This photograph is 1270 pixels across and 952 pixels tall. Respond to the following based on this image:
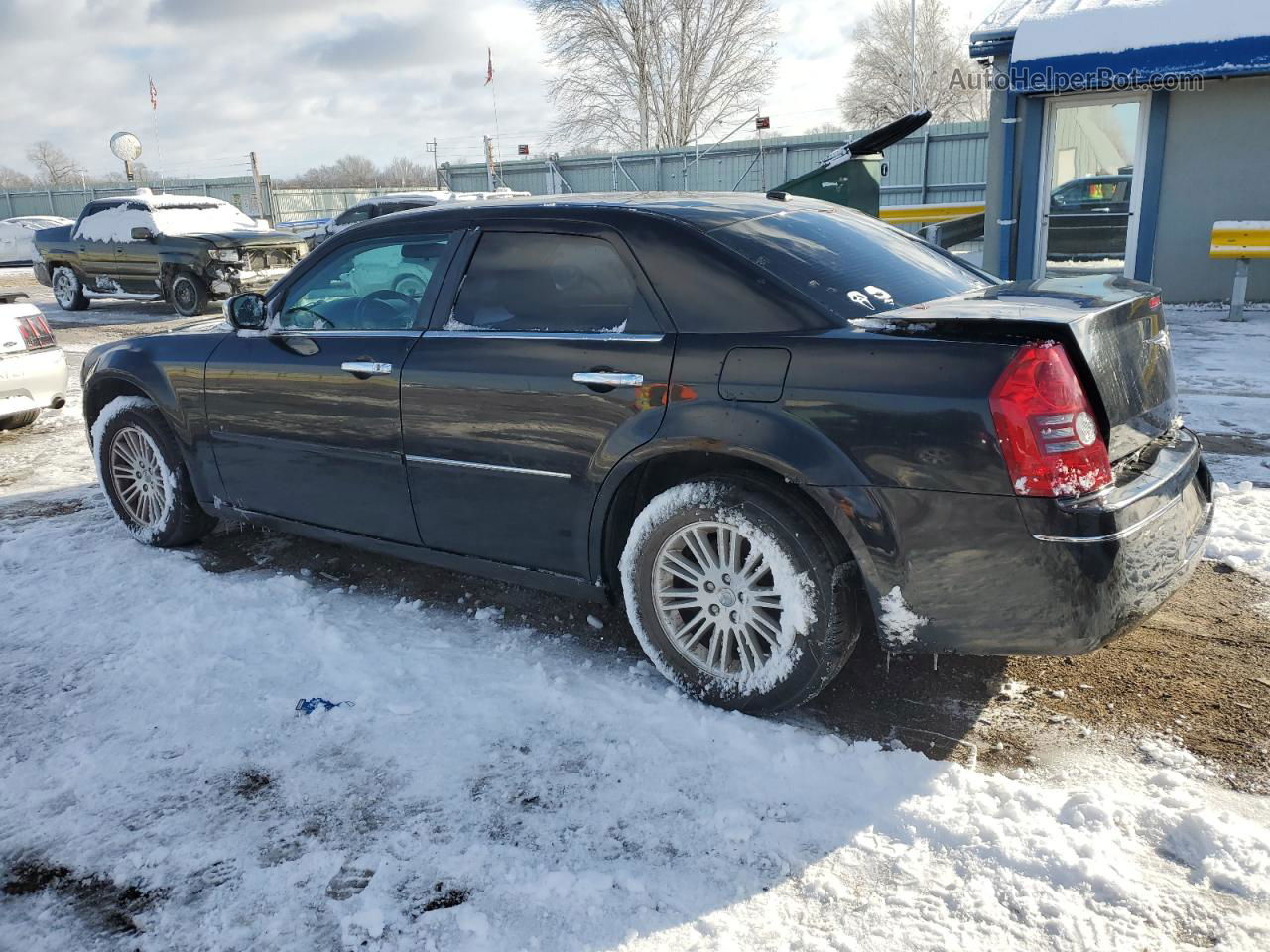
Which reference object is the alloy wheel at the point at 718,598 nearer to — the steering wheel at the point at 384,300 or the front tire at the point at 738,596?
the front tire at the point at 738,596

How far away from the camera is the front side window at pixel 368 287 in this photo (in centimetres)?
378

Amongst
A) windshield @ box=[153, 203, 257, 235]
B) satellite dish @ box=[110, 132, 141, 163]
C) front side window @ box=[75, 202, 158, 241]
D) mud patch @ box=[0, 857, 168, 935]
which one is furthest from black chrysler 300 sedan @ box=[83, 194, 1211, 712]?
satellite dish @ box=[110, 132, 141, 163]

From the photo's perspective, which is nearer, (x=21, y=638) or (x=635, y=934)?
(x=635, y=934)

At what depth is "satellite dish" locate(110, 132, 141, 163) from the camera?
86.1 ft

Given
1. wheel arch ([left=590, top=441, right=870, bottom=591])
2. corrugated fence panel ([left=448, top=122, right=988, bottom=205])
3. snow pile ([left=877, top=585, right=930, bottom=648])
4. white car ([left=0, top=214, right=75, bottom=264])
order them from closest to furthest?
snow pile ([left=877, top=585, right=930, bottom=648]) → wheel arch ([left=590, top=441, right=870, bottom=591]) → corrugated fence panel ([left=448, top=122, right=988, bottom=205]) → white car ([left=0, top=214, right=75, bottom=264])

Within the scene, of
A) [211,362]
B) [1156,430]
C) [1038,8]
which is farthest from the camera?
[1038,8]

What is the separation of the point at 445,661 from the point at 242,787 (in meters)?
0.88

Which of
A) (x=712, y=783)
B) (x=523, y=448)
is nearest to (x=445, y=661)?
(x=523, y=448)

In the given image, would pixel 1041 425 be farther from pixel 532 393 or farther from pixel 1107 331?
pixel 532 393

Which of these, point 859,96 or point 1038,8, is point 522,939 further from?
point 859,96

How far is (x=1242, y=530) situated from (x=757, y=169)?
888 inches

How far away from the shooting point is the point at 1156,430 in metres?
3.00

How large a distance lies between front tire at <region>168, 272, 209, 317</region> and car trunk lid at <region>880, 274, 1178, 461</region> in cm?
1322

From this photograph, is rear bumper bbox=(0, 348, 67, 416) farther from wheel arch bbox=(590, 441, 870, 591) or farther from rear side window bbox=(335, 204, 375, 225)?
rear side window bbox=(335, 204, 375, 225)
